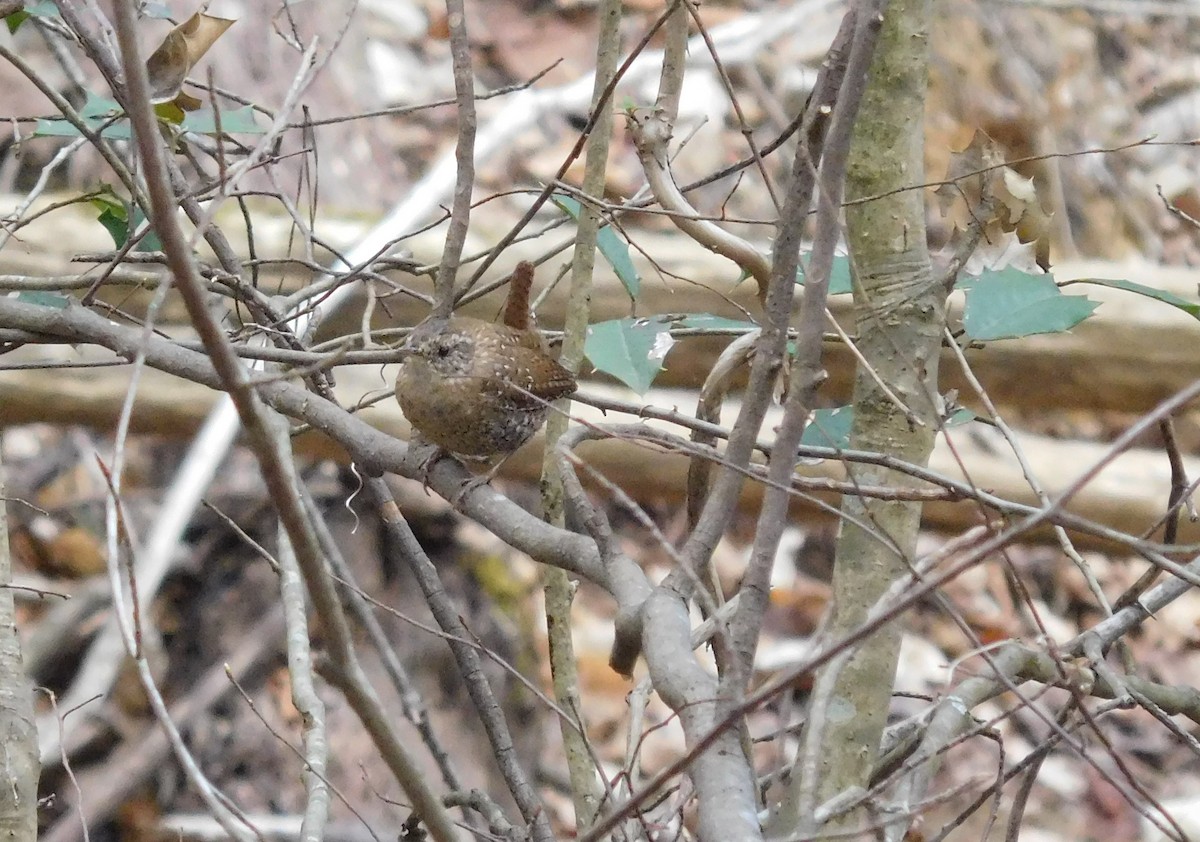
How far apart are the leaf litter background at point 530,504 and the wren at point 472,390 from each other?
394mm

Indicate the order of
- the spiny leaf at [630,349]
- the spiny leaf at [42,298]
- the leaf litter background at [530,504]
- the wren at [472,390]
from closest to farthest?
the spiny leaf at [630,349] → the spiny leaf at [42,298] → the wren at [472,390] → the leaf litter background at [530,504]

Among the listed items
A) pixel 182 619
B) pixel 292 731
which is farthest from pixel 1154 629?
pixel 182 619

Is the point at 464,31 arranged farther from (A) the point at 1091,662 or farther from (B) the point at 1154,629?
(B) the point at 1154,629

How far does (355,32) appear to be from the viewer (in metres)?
5.14

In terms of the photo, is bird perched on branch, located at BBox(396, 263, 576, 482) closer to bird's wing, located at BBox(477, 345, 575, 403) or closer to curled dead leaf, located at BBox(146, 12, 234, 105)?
bird's wing, located at BBox(477, 345, 575, 403)

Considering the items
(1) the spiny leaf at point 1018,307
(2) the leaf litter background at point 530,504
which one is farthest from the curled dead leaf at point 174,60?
(1) the spiny leaf at point 1018,307

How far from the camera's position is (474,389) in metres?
1.93

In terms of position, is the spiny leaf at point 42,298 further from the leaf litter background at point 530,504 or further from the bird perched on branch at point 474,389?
the bird perched on branch at point 474,389

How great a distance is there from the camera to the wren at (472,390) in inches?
75.7

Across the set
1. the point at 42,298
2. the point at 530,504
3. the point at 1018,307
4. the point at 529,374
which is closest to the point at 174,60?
the point at 42,298

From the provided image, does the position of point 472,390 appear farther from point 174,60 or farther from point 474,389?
point 174,60

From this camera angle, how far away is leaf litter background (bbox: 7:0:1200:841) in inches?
135

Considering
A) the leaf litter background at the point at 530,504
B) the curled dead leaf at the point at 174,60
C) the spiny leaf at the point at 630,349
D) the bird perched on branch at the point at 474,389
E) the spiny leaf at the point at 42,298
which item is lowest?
the spiny leaf at the point at 630,349

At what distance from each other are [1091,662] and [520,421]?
1.13m
